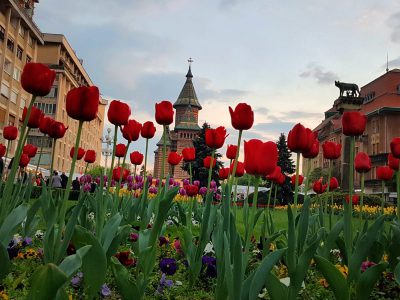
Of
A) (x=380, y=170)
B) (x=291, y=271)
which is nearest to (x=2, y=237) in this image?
(x=291, y=271)

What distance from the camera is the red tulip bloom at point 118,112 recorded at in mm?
2678

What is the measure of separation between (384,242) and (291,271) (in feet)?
5.19

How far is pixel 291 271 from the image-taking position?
213 cm

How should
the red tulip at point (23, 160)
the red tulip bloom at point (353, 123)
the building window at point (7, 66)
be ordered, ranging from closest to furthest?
the red tulip bloom at point (353, 123) → the red tulip at point (23, 160) → the building window at point (7, 66)

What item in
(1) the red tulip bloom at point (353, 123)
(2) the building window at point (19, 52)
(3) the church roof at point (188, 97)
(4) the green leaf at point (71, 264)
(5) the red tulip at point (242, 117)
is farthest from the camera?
(3) the church roof at point (188, 97)

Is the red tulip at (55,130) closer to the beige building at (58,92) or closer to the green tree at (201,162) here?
the green tree at (201,162)

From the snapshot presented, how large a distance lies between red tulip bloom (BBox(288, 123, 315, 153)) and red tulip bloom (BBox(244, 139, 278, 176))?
1.29 feet

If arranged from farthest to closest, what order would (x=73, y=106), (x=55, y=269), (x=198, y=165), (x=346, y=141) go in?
1. (x=198, y=165)
2. (x=346, y=141)
3. (x=73, y=106)
4. (x=55, y=269)

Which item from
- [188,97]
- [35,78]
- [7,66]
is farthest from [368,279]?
[188,97]

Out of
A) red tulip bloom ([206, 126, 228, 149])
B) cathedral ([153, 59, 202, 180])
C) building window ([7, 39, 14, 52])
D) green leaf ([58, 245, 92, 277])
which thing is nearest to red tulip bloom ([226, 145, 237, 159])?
red tulip bloom ([206, 126, 228, 149])

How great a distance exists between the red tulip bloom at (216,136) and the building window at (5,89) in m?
36.5

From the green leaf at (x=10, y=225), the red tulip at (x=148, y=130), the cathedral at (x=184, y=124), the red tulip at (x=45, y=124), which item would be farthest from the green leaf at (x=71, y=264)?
the cathedral at (x=184, y=124)

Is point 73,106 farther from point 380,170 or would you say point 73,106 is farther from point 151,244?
point 380,170

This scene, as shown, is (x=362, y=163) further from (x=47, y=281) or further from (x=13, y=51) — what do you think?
(x=13, y=51)
